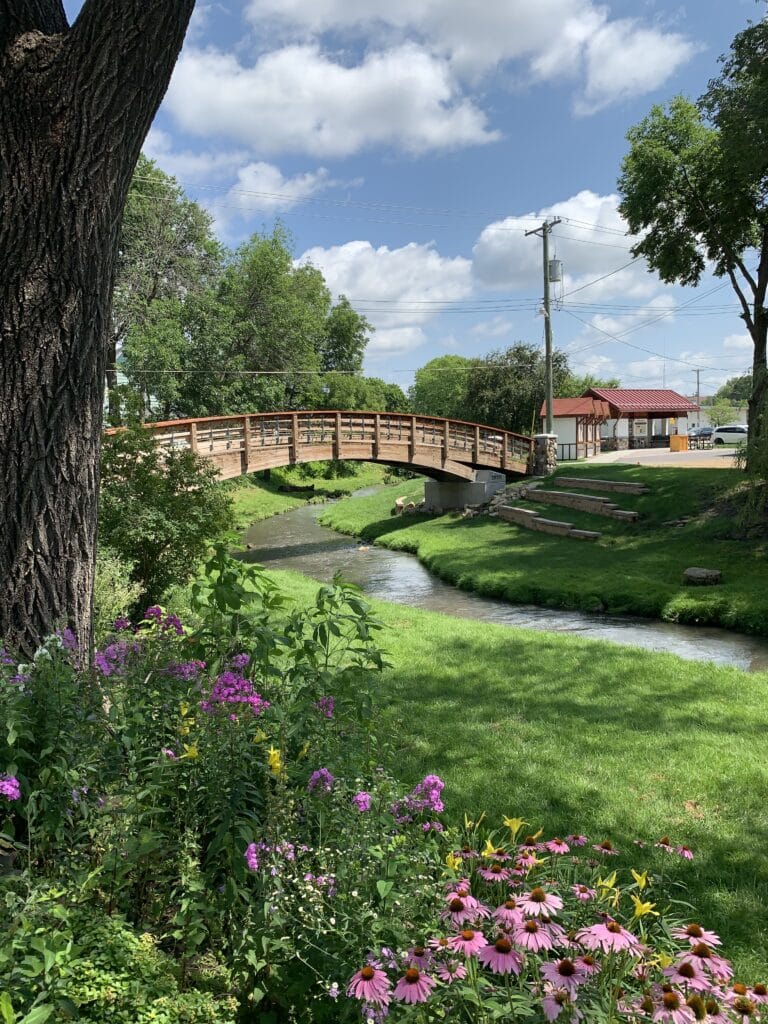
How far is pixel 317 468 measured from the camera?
145ft

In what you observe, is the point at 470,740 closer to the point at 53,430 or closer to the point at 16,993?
the point at 53,430

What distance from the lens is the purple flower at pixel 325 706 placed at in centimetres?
257

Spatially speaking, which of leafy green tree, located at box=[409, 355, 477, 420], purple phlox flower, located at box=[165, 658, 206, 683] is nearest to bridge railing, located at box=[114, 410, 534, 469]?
purple phlox flower, located at box=[165, 658, 206, 683]

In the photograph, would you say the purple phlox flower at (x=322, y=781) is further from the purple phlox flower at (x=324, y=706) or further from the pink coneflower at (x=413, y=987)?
the pink coneflower at (x=413, y=987)

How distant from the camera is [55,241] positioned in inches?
125

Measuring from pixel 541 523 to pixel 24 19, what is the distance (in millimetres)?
16748

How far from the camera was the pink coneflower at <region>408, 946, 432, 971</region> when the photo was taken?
5.13 ft

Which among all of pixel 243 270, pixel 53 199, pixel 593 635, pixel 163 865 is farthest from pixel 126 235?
pixel 163 865

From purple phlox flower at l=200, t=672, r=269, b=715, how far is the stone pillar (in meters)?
23.0

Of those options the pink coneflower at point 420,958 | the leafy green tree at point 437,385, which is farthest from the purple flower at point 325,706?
the leafy green tree at point 437,385

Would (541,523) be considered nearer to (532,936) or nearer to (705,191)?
(705,191)

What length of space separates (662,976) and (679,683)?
5.66 meters

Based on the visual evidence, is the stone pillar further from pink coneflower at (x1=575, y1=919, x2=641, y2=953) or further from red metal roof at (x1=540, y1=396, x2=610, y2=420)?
pink coneflower at (x1=575, y1=919, x2=641, y2=953)

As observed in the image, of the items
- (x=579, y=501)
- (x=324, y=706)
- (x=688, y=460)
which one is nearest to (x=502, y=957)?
(x=324, y=706)
